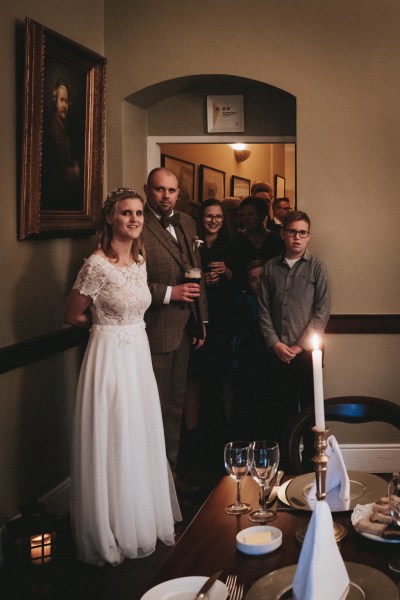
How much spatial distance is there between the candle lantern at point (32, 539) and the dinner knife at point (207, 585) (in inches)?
71.5

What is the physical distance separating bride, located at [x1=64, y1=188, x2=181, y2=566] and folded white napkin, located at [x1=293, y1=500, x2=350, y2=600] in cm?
189

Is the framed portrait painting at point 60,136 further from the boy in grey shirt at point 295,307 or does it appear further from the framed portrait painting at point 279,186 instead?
the framed portrait painting at point 279,186

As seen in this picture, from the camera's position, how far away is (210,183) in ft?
23.1

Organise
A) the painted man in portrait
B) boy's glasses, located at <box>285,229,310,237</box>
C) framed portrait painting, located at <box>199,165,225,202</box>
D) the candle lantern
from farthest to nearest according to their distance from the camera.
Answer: framed portrait painting, located at <box>199,165,225,202</box>, boy's glasses, located at <box>285,229,310,237</box>, the painted man in portrait, the candle lantern

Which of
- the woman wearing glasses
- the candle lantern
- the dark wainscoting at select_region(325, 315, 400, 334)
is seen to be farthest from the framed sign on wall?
the candle lantern

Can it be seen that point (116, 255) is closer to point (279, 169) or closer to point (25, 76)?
point (25, 76)

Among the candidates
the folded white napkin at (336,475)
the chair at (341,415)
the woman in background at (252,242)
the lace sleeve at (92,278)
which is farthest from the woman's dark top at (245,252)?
the folded white napkin at (336,475)

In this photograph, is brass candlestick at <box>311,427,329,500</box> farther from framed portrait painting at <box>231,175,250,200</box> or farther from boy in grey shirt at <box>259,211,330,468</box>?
framed portrait painting at <box>231,175,250,200</box>

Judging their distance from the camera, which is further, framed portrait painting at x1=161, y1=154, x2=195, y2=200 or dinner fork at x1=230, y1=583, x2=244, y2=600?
framed portrait painting at x1=161, y1=154, x2=195, y2=200

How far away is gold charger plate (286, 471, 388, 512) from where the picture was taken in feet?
5.50

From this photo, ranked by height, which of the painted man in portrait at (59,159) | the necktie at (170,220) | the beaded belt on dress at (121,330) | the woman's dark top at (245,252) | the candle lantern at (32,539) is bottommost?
the candle lantern at (32,539)

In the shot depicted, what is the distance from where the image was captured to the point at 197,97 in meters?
4.66

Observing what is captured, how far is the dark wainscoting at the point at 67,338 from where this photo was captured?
3.13 meters

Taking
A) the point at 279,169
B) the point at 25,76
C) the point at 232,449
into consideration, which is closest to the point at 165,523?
the point at 232,449
